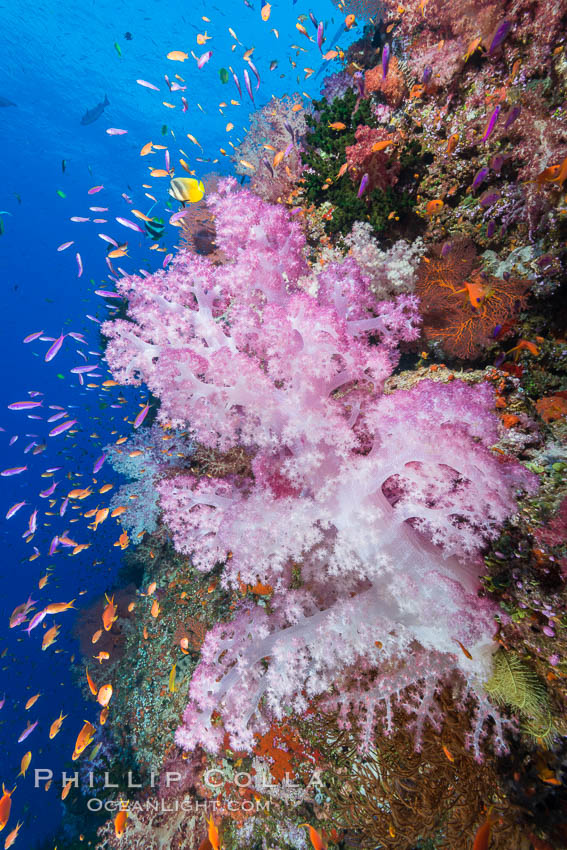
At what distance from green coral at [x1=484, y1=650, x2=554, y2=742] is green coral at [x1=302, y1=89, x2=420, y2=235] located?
5.06m

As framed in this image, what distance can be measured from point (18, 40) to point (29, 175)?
11.2 meters

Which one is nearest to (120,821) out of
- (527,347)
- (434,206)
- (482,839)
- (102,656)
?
(102,656)

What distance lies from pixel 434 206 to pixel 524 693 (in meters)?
5.19

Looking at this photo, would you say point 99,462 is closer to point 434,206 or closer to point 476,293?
point 476,293

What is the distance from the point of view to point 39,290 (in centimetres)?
4497

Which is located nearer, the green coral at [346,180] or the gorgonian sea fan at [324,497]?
the gorgonian sea fan at [324,497]

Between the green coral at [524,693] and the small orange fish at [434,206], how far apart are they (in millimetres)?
4932

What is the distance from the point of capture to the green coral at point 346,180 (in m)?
4.70

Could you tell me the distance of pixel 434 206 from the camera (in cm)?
443

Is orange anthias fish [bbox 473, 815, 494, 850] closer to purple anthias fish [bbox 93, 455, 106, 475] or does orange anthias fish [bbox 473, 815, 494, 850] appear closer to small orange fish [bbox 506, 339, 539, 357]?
small orange fish [bbox 506, 339, 539, 357]

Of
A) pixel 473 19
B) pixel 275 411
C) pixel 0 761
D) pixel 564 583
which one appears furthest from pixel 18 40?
pixel 0 761

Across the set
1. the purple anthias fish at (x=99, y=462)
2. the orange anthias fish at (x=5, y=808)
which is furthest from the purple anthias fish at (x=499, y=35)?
the orange anthias fish at (x=5, y=808)

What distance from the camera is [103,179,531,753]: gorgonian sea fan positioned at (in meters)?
2.91

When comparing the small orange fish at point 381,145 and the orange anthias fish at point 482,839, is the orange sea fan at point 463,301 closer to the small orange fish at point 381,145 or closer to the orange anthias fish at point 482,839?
the small orange fish at point 381,145
